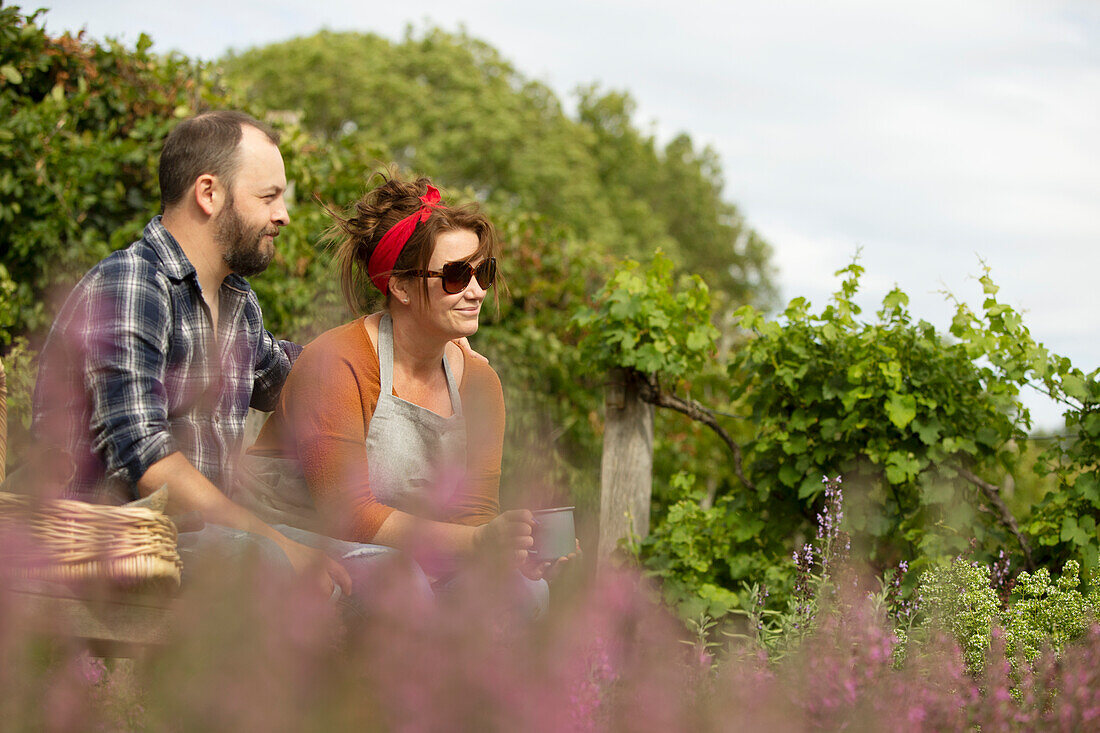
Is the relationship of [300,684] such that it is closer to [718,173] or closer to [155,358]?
[155,358]

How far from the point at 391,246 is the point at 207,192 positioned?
1.64 feet

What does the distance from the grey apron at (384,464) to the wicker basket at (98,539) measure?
71 centimetres

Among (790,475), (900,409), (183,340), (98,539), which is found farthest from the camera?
(790,475)

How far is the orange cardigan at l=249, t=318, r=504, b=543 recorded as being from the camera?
2.45 meters

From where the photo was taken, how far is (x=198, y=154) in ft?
8.30

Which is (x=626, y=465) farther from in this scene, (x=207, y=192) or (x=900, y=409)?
(x=207, y=192)

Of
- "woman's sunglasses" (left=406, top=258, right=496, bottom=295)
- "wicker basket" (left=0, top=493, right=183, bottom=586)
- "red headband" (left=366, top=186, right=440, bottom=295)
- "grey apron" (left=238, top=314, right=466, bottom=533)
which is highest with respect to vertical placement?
"red headband" (left=366, top=186, right=440, bottom=295)

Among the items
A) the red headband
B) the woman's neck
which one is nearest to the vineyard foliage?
the red headband

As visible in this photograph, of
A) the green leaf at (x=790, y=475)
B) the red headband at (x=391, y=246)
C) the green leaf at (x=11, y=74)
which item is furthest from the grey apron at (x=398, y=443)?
the green leaf at (x=11, y=74)

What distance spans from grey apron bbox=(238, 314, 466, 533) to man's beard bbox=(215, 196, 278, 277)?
39 cm

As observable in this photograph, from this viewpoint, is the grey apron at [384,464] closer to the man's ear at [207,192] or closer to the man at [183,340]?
the man at [183,340]

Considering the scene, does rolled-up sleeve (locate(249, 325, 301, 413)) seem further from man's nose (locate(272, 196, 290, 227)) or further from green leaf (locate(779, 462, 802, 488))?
green leaf (locate(779, 462, 802, 488))

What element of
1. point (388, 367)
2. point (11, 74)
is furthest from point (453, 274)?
point (11, 74)

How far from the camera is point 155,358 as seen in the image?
232 cm
